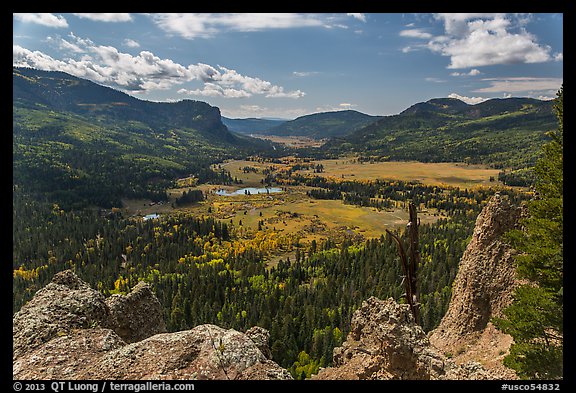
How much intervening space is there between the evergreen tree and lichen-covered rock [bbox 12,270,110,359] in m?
20.0

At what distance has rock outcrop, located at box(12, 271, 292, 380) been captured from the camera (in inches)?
415

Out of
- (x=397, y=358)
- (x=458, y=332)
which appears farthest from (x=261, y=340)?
(x=458, y=332)

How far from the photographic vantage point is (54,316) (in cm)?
1355

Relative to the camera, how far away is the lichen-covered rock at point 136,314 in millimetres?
17609

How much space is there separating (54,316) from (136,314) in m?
5.44

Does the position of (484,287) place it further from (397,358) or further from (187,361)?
(187,361)

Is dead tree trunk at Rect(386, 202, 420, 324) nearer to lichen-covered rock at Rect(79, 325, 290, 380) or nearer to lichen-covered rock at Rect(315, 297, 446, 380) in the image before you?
lichen-covered rock at Rect(315, 297, 446, 380)

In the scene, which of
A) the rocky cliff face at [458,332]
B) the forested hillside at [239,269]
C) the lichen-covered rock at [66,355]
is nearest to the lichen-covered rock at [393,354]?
the rocky cliff face at [458,332]

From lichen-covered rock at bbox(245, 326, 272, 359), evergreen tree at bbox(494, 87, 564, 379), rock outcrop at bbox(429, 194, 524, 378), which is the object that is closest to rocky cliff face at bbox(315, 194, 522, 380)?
rock outcrop at bbox(429, 194, 524, 378)

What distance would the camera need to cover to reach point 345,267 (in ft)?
376

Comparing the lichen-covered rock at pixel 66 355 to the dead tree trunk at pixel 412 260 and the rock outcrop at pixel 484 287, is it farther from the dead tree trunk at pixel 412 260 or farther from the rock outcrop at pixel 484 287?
the rock outcrop at pixel 484 287
